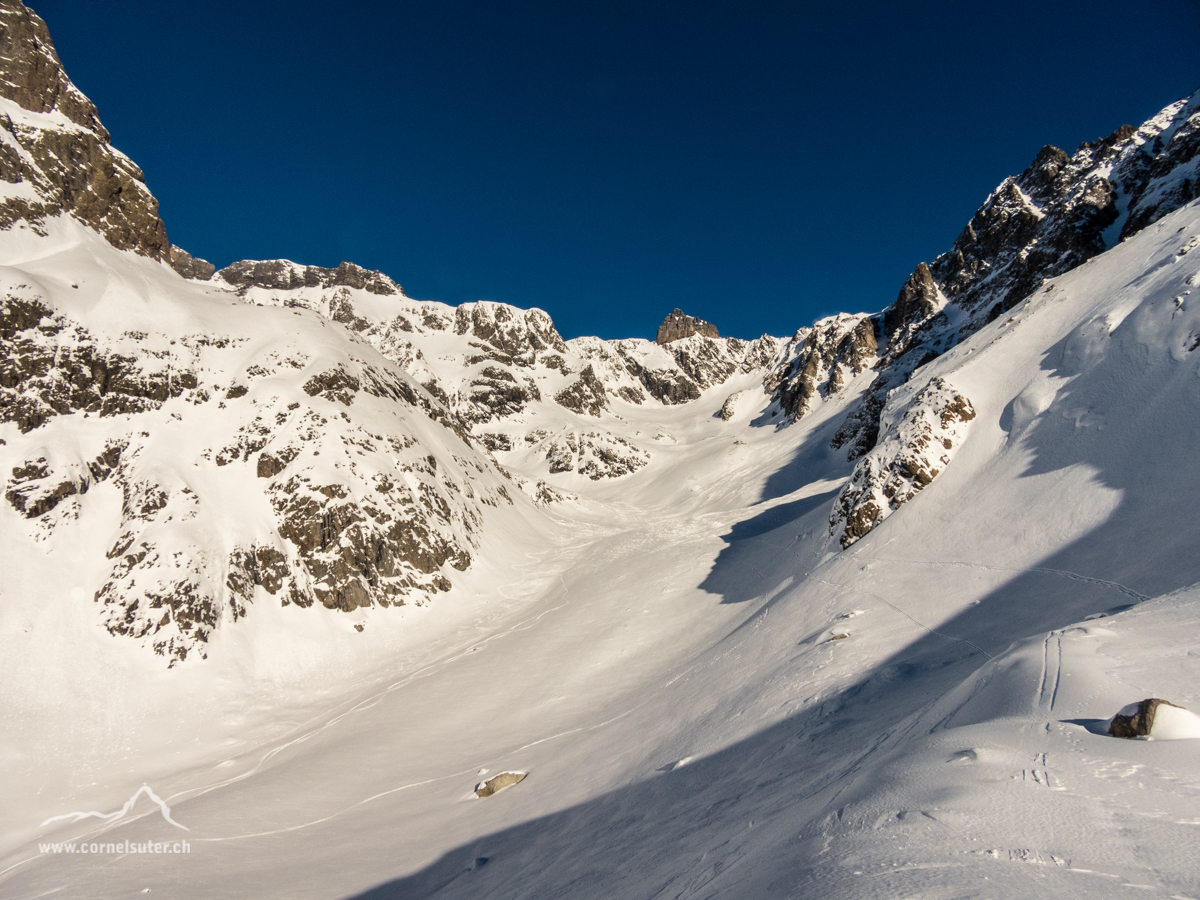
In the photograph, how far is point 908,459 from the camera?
63.7ft

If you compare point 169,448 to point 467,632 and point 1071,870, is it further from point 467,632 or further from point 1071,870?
point 1071,870

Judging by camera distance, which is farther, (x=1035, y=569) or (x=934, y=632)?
(x=1035, y=569)

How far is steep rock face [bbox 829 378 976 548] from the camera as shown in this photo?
62.6 ft

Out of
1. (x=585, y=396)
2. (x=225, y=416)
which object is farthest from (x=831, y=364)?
(x=225, y=416)

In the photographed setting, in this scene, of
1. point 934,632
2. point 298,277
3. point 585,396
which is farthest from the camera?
point 298,277

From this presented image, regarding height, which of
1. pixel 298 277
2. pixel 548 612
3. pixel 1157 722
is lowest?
pixel 1157 722

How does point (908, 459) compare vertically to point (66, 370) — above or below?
below

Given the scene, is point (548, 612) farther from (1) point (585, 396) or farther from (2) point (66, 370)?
(1) point (585, 396)

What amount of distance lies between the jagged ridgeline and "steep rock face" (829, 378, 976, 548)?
0.08 meters

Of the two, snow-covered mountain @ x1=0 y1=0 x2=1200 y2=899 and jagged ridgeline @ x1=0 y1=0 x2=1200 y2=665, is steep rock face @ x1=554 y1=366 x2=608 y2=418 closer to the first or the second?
jagged ridgeline @ x1=0 y1=0 x2=1200 y2=665

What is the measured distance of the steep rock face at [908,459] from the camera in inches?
752

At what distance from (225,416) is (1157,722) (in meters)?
47.1

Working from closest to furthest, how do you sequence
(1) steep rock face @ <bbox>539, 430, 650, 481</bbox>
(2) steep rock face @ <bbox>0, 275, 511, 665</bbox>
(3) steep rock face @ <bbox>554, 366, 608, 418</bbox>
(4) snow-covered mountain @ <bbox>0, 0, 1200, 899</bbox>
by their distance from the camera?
(4) snow-covered mountain @ <bbox>0, 0, 1200, 899</bbox>
(2) steep rock face @ <bbox>0, 275, 511, 665</bbox>
(1) steep rock face @ <bbox>539, 430, 650, 481</bbox>
(3) steep rock face @ <bbox>554, 366, 608, 418</bbox>

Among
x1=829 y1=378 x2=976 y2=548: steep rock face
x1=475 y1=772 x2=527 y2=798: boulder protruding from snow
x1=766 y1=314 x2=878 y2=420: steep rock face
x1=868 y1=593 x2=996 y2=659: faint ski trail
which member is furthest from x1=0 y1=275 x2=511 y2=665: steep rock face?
x1=766 y1=314 x2=878 y2=420: steep rock face
